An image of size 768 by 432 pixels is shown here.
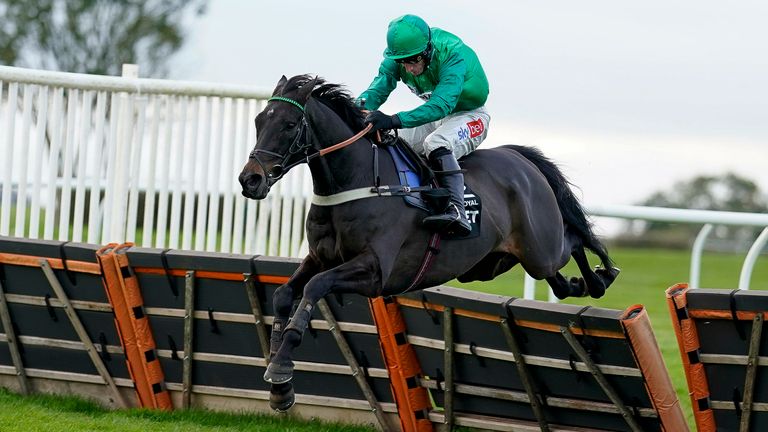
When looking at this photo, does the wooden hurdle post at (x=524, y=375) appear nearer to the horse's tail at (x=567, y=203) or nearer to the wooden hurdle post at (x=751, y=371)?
the horse's tail at (x=567, y=203)

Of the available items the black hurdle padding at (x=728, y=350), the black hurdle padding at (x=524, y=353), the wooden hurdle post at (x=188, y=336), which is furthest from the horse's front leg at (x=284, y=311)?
the black hurdle padding at (x=728, y=350)

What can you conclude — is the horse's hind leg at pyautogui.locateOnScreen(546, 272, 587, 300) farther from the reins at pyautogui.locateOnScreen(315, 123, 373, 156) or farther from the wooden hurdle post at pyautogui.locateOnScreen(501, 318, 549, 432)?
the reins at pyautogui.locateOnScreen(315, 123, 373, 156)

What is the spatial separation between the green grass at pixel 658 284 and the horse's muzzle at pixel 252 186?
150 inches

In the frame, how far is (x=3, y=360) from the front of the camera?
841 cm

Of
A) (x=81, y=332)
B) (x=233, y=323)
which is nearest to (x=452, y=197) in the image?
(x=233, y=323)

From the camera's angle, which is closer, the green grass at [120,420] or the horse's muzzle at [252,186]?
the horse's muzzle at [252,186]

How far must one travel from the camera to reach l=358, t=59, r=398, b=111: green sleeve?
6.70 meters

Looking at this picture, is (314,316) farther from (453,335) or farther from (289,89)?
(289,89)

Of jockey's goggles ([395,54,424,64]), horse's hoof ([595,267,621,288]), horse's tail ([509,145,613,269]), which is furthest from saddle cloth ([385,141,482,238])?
horse's hoof ([595,267,621,288])

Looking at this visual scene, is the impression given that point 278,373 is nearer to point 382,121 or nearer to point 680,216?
point 382,121

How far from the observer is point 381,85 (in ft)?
22.1

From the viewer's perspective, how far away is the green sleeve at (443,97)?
6324mm

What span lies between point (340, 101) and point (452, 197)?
72 cm

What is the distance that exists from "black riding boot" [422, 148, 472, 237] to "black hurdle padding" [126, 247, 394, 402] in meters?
1.06
